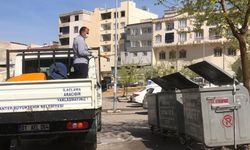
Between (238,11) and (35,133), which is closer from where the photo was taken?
(35,133)

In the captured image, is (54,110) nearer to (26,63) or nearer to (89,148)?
(89,148)

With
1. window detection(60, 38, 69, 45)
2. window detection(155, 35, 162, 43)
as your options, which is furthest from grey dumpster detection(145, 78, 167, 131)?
window detection(60, 38, 69, 45)

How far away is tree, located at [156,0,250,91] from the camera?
11969 millimetres

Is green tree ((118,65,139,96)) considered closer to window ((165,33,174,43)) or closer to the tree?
window ((165,33,174,43))

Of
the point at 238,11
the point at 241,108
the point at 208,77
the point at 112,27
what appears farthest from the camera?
the point at 112,27

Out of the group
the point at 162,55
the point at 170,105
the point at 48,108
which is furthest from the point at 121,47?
the point at 48,108

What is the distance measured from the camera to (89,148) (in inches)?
448

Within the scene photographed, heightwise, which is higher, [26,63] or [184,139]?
[26,63]

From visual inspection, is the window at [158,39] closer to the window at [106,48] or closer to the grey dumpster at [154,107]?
the window at [106,48]

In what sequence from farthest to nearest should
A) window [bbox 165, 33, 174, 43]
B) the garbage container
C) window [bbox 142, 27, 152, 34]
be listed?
window [bbox 142, 27, 152, 34]
window [bbox 165, 33, 174, 43]
the garbage container

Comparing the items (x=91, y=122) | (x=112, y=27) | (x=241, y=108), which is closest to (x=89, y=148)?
(x=91, y=122)

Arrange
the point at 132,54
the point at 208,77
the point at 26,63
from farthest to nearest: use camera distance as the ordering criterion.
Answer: the point at 132,54, the point at 26,63, the point at 208,77

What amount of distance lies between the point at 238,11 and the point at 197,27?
148 cm

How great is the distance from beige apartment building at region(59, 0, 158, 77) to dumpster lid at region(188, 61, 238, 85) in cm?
10204
